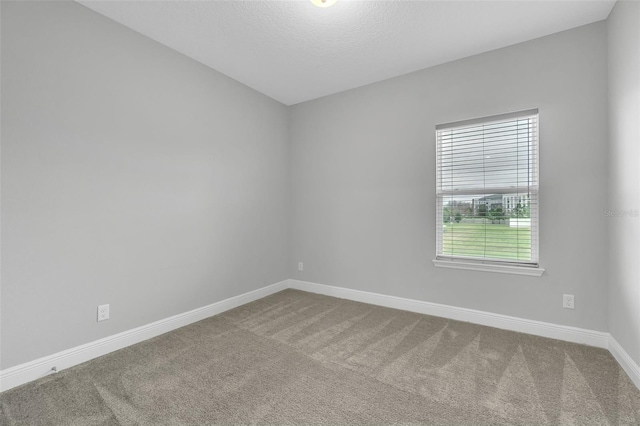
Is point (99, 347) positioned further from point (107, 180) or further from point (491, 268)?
point (491, 268)

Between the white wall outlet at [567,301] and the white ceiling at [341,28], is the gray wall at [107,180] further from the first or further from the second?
the white wall outlet at [567,301]

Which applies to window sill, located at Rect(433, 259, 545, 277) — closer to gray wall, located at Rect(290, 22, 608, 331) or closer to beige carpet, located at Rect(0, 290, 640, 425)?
gray wall, located at Rect(290, 22, 608, 331)

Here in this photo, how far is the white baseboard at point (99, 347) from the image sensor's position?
1.79 m

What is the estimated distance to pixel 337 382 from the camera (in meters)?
1.85

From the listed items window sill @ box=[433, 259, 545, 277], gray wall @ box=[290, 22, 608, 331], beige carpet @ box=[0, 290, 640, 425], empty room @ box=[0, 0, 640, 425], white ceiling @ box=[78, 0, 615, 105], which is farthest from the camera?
window sill @ box=[433, 259, 545, 277]

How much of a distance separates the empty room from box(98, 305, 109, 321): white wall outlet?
17 millimetres

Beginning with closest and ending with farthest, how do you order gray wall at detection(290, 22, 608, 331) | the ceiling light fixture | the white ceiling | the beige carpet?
1. the beige carpet
2. the ceiling light fixture
3. the white ceiling
4. gray wall at detection(290, 22, 608, 331)

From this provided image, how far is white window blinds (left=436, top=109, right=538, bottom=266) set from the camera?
256cm

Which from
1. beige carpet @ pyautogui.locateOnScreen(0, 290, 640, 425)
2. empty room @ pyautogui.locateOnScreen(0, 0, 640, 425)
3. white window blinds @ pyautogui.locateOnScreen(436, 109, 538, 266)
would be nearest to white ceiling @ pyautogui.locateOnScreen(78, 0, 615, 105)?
empty room @ pyautogui.locateOnScreen(0, 0, 640, 425)

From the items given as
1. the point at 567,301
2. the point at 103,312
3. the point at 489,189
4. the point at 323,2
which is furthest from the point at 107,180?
the point at 567,301

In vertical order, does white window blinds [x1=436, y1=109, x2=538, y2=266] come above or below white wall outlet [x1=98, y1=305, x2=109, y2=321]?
above

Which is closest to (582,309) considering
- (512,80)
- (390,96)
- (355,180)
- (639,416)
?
(639,416)

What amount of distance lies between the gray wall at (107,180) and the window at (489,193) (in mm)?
2313

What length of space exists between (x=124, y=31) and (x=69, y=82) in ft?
2.17
